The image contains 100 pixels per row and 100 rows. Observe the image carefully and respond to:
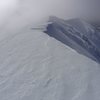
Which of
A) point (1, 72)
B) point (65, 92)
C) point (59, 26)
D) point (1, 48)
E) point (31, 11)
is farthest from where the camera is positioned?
point (31, 11)

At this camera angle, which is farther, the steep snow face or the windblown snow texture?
the windblown snow texture

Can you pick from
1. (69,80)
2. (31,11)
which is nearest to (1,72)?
(69,80)

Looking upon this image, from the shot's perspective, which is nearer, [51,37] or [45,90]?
[45,90]

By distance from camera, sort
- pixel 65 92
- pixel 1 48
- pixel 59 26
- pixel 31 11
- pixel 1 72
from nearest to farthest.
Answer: pixel 65 92
pixel 1 72
pixel 1 48
pixel 59 26
pixel 31 11

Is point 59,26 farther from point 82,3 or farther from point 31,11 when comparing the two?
point 82,3

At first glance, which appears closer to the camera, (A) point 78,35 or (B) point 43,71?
(B) point 43,71
